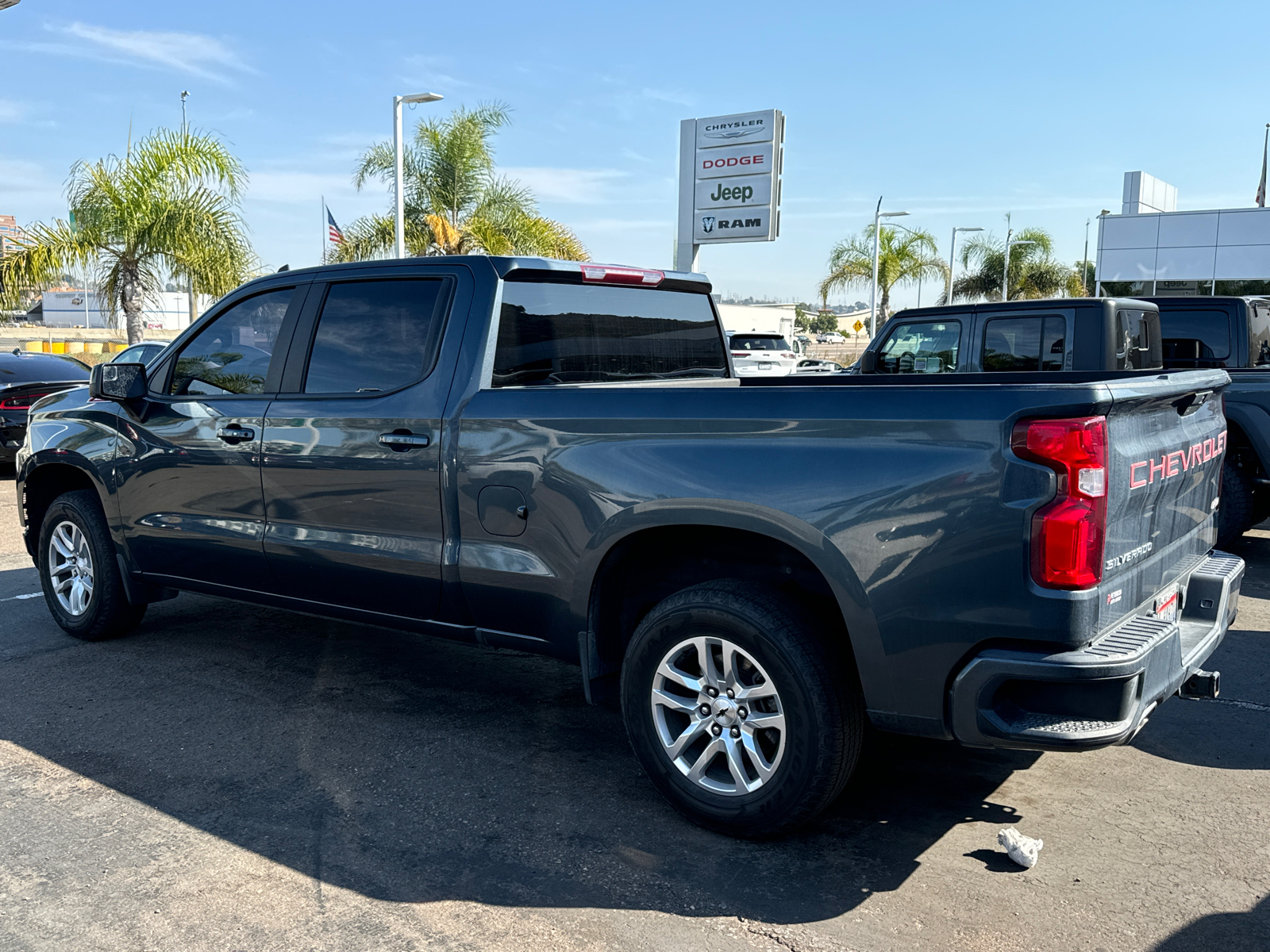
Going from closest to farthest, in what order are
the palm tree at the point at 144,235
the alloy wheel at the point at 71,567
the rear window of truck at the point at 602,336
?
the rear window of truck at the point at 602,336, the alloy wheel at the point at 71,567, the palm tree at the point at 144,235

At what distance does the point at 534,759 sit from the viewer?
414cm

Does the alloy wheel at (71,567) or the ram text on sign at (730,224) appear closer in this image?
the alloy wheel at (71,567)

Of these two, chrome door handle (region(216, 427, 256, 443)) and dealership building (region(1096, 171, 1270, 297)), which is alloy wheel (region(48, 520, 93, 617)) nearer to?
chrome door handle (region(216, 427, 256, 443))

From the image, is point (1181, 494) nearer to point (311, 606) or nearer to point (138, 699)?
point (311, 606)

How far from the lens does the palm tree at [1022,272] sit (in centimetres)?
5000

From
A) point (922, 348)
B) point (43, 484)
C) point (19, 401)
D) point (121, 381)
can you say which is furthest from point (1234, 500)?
point (19, 401)

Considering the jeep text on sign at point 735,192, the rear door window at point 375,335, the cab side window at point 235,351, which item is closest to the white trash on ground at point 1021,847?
the rear door window at point 375,335

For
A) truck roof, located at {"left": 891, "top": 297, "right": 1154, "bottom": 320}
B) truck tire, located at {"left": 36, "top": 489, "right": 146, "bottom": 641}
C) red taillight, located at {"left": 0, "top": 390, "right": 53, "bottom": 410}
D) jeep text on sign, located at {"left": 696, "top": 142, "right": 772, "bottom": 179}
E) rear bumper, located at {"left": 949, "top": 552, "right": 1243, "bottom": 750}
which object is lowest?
truck tire, located at {"left": 36, "top": 489, "right": 146, "bottom": 641}

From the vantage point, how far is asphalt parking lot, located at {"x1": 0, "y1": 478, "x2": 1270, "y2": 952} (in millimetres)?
2947

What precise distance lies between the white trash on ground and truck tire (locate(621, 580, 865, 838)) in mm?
543

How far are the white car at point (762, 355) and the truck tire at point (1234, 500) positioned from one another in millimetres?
14432

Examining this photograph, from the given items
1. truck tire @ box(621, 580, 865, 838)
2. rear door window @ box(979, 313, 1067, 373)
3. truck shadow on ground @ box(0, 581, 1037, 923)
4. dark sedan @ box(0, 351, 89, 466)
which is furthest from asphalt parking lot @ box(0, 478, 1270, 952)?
dark sedan @ box(0, 351, 89, 466)

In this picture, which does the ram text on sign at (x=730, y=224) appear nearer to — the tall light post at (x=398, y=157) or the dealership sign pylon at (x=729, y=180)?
the dealership sign pylon at (x=729, y=180)

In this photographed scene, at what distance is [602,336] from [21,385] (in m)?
10.2
